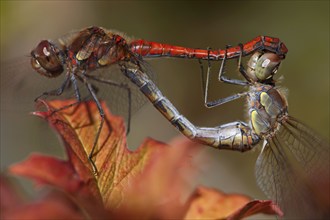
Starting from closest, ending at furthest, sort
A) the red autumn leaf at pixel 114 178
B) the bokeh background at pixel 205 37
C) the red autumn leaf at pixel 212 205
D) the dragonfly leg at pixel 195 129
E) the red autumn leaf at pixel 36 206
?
the red autumn leaf at pixel 36 206 → the red autumn leaf at pixel 114 178 → the red autumn leaf at pixel 212 205 → the dragonfly leg at pixel 195 129 → the bokeh background at pixel 205 37

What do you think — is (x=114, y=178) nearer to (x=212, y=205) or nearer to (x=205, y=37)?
(x=212, y=205)

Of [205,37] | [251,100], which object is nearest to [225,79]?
[251,100]

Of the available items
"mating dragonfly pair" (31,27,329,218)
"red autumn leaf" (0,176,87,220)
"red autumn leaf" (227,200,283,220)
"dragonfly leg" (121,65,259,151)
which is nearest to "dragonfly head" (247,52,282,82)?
"mating dragonfly pair" (31,27,329,218)

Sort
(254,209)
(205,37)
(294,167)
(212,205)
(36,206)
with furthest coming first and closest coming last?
(205,37) → (294,167) → (212,205) → (254,209) → (36,206)

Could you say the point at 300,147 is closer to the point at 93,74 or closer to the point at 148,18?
the point at 93,74

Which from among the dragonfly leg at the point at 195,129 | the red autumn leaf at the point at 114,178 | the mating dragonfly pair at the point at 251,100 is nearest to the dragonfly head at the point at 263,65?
the mating dragonfly pair at the point at 251,100

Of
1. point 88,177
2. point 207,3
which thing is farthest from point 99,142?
point 207,3

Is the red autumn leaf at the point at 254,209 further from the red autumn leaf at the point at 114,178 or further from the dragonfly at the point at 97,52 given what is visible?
the dragonfly at the point at 97,52

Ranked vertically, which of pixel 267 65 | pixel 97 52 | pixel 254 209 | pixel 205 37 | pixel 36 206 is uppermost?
pixel 205 37
